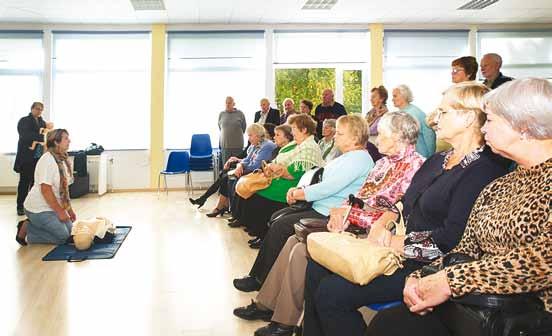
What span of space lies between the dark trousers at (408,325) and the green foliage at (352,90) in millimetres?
8452

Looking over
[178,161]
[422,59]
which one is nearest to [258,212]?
[178,161]

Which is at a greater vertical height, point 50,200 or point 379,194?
point 379,194

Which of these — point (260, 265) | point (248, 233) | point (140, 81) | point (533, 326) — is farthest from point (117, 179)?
point (533, 326)

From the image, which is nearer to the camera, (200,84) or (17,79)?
(17,79)

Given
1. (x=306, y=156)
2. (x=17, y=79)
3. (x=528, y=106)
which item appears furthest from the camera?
(x=17, y=79)

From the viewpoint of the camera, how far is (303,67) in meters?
9.98

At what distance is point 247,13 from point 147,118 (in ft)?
9.01

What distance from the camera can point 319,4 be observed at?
Result: 8336mm

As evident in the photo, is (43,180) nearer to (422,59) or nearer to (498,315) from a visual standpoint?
(498,315)

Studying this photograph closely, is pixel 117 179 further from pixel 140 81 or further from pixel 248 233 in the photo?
pixel 248 233

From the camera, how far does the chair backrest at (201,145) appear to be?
937 cm

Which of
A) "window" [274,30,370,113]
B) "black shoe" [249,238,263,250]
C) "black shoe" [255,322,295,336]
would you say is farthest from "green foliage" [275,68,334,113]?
"black shoe" [255,322,295,336]

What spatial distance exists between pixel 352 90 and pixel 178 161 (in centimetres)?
364

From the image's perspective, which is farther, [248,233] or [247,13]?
[247,13]
